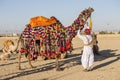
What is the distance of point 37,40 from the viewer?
504 inches

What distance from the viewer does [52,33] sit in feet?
40.3

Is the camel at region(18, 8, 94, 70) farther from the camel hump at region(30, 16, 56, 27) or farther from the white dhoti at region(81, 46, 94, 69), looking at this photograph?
the white dhoti at region(81, 46, 94, 69)

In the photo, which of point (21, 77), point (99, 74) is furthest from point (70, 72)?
point (21, 77)

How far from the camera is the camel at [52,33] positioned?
12.2 m

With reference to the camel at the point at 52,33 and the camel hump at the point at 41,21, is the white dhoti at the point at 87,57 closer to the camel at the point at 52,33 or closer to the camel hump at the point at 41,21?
the camel at the point at 52,33

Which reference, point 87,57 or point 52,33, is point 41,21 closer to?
point 52,33

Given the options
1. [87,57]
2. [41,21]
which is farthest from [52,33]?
[87,57]

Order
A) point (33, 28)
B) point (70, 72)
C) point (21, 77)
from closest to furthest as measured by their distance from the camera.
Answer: point (21, 77) < point (70, 72) < point (33, 28)

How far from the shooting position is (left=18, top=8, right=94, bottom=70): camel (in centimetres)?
1223

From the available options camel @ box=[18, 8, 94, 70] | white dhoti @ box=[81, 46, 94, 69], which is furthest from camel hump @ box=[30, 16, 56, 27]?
white dhoti @ box=[81, 46, 94, 69]

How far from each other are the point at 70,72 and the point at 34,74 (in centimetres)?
141

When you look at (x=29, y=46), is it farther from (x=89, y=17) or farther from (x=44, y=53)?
(x=89, y=17)

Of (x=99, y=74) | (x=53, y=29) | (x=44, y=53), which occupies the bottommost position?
(x=99, y=74)

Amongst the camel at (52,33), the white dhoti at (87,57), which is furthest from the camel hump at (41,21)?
the white dhoti at (87,57)
